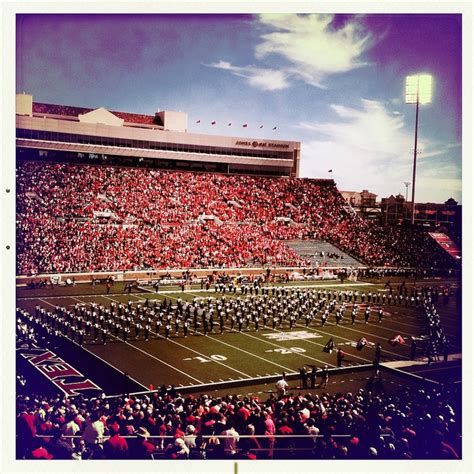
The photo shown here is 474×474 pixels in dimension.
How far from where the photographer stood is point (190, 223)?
19.1 m

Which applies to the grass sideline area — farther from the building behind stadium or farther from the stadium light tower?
the building behind stadium

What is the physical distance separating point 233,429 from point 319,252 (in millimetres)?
12823

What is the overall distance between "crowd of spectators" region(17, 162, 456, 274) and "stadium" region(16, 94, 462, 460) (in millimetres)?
59

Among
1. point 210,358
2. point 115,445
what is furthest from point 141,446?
point 210,358

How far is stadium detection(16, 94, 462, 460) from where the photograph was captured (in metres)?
8.00

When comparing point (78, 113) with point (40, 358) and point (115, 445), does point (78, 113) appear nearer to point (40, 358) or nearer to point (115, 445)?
point (40, 358)

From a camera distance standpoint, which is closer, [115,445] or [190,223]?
[115,445]

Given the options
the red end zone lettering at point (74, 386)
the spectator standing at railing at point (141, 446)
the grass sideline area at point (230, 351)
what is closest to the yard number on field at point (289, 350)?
the grass sideline area at point (230, 351)

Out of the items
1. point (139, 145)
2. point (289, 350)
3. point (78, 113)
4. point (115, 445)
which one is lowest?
point (115, 445)

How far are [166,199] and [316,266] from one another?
5916 millimetres

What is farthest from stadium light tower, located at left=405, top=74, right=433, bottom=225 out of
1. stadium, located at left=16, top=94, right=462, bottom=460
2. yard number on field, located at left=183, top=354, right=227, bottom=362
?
yard number on field, located at left=183, top=354, right=227, bottom=362

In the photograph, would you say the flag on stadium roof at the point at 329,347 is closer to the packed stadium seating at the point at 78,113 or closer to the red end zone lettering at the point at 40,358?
the red end zone lettering at the point at 40,358
